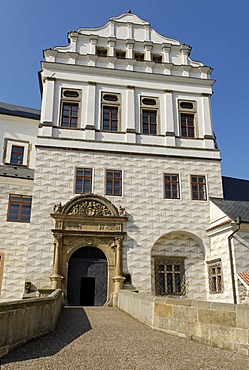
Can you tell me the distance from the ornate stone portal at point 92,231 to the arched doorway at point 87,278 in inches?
14.6

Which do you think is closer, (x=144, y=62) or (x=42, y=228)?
(x=42, y=228)

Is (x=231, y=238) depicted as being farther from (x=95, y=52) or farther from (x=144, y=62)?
(x=95, y=52)

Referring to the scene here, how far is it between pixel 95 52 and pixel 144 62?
2.71 meters

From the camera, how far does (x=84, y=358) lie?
16.4 ft

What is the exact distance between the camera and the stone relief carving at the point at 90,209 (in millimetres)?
15102

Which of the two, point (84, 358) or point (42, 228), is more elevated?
point (42, 228)

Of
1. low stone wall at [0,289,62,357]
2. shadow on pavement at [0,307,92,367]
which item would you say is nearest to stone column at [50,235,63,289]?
shadow on pavement at [0,307,92,367]

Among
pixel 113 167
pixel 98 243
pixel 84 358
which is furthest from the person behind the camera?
pixel 113 167

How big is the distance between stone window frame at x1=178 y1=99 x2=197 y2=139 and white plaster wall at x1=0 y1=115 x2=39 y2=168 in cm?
839

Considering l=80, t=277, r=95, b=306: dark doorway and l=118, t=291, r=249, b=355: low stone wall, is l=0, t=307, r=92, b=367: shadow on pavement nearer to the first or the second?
l=118, t=291, r=249, b=355: low stone wall

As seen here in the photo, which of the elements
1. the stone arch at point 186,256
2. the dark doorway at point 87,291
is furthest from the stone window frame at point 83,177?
the stone arch at point 186,256

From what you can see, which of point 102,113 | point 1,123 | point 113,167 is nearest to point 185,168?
point 113,167

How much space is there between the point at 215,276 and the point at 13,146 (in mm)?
12717

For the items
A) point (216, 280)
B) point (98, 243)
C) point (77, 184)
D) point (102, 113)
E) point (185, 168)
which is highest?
point (102, 113)
